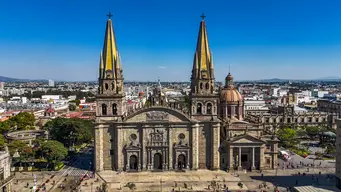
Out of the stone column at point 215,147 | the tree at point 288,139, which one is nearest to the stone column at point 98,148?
the stone column at point 215,147

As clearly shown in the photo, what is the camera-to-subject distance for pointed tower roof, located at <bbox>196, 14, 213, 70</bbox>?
57281 millimetres

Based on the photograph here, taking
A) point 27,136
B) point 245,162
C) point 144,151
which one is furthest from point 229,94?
point 27,136

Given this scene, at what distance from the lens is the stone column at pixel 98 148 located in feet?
183

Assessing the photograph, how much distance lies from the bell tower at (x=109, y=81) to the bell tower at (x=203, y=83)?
45.9 feet

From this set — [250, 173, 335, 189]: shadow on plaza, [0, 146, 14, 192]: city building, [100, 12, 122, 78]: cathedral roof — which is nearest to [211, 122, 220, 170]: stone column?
[250, 173, 335, 189]: shadow on plaza

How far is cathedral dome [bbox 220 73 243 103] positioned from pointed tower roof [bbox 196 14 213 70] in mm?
11327

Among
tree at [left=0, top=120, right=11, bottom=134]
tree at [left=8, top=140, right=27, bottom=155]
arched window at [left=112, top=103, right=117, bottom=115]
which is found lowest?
tree at [left=8, top=140, right=27, bottom=155]

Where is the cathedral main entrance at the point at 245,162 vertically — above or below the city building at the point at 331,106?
below

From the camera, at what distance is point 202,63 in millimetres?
57250

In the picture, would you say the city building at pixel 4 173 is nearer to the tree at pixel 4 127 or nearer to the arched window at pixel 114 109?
the arched window at pixel 114 109

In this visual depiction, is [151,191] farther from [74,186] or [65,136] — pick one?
[65,136]

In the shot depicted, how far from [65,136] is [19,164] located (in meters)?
15.4

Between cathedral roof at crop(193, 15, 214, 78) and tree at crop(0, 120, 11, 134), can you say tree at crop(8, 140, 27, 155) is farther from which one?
cathedral roof at crop(193, 15, 214, 78)

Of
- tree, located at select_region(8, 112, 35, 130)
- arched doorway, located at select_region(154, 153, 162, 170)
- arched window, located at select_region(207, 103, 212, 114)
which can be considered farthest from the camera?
tree, located at select_region(8, 112, 35, 130)
